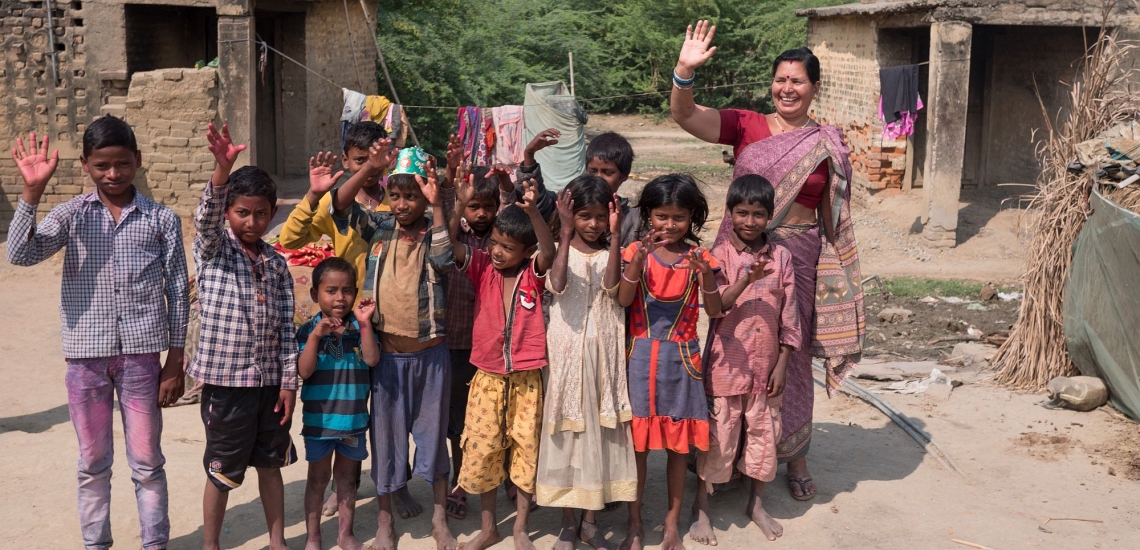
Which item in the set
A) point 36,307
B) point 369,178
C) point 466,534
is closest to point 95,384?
point 369,178

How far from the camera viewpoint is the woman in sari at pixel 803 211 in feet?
13.4

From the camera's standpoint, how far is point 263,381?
3555 mm

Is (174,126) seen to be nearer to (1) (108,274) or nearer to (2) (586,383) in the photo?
(1) (108,274)

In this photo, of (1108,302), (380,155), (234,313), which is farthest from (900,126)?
(234,313)

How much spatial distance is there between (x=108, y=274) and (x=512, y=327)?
56.9 inches

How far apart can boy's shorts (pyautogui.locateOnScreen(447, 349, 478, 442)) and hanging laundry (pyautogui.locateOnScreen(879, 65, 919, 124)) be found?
9120 mm

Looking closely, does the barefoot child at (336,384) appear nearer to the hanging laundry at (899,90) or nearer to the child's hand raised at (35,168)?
the child's hand raised at (35,168)

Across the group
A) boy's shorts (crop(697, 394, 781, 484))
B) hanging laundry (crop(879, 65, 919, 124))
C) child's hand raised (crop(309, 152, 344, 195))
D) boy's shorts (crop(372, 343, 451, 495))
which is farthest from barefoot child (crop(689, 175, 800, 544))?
hanging laundry (crop(879, 65, 919, 124))

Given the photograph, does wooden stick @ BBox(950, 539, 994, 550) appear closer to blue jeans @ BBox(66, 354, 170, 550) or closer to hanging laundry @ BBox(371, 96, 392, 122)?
blue jeans @ BBox(66, 354, 170, 550)

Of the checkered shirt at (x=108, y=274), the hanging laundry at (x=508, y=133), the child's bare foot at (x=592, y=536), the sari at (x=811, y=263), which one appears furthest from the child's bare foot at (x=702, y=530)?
the hanging laundry at (x=508, y=133)

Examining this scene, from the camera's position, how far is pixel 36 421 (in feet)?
19.5

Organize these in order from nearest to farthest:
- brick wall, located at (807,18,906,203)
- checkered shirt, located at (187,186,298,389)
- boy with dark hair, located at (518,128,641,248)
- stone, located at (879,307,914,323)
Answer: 1. checkered shirt, located at (187,186,298,389)
2. boy with dark hair, located at (518,128,641,248)
3. stone, located at (879,307,914,323)
4. brick wall, located at (807,18,906,203)

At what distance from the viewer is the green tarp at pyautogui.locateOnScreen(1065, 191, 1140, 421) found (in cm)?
530

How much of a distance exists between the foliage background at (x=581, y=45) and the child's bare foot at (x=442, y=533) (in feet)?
43.5
